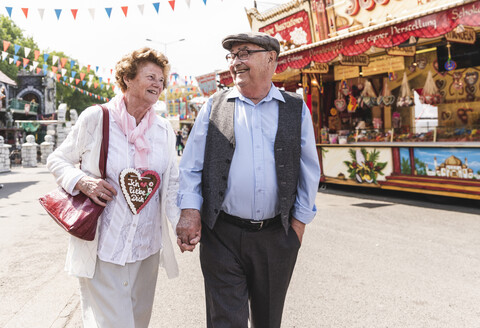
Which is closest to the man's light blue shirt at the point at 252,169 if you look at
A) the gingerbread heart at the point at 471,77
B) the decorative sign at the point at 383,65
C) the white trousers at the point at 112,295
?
the white trousers at the point at 112,295

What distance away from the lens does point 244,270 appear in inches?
84.1

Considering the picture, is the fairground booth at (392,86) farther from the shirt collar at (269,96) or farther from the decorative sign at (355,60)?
the shirt collar at (269,96)

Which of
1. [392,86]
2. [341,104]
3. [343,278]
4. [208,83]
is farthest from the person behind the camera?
[208,83]

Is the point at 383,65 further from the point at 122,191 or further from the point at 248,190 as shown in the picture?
the point at 122,191

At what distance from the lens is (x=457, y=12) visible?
257 inches

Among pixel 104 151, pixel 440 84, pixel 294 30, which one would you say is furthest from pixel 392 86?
pixel 104 151

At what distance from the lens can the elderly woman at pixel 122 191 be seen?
7.19 feet

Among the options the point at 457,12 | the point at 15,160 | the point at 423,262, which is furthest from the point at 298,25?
the point at 15,160

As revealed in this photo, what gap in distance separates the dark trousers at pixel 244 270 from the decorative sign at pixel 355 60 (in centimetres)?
848

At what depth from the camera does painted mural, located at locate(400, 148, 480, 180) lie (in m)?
7.30

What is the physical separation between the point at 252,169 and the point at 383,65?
9.63 metres

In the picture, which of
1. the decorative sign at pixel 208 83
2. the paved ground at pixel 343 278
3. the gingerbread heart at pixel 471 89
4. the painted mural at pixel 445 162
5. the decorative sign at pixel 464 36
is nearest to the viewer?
the paved ground at pixel 343 278

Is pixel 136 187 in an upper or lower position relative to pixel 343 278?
upper

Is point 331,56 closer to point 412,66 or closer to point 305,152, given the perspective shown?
point 412,66
